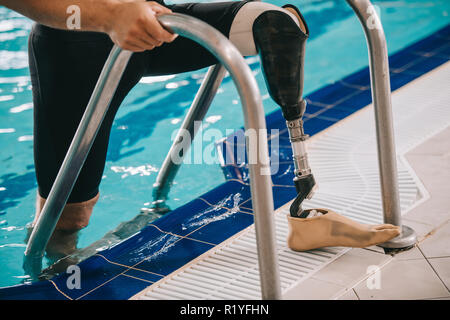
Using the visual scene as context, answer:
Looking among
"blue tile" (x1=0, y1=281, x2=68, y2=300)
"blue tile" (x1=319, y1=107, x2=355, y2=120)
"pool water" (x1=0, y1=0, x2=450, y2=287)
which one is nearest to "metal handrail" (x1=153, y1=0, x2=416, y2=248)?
"blue tile" (x1=0, y1=281, x2=68, y2=300)

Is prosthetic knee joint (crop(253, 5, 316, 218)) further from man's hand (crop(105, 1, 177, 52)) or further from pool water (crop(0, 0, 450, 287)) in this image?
pool water (crop(0, 0, 450, 287))

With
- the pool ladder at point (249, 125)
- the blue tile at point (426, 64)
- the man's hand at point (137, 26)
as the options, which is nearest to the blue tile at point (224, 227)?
the pool ladder at point (249, 125)

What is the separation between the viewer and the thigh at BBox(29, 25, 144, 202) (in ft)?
6.55

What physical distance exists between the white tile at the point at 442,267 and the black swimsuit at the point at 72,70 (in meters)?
0.96

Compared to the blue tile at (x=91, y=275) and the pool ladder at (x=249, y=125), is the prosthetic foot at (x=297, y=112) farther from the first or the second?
the blue tile at (x=91, y=275)

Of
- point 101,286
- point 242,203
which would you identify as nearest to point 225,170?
point 242,203

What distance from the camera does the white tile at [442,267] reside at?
1.69 m

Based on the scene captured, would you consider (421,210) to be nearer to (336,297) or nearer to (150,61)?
(336,297)

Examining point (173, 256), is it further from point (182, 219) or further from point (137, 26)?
point (137, 26)

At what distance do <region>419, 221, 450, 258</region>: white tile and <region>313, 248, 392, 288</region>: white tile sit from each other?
127 millimetres

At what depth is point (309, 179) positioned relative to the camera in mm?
1801

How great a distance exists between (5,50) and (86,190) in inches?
141

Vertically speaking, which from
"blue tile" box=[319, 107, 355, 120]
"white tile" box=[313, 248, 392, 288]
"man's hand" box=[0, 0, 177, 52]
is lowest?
"white tile" box=[313, 248, 392, 288]

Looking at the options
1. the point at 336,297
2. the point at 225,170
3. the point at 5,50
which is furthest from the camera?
the point at 5,50
